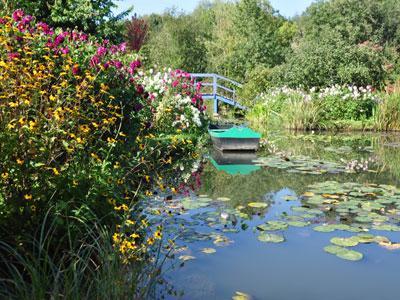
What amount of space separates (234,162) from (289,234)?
4.39 m

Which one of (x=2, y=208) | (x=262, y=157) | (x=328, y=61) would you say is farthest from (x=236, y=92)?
(x=2, y=208)

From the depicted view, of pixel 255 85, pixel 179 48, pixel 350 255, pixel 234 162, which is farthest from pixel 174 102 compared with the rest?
pixel 179 48

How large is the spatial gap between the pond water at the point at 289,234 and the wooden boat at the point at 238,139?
1943 millimetres

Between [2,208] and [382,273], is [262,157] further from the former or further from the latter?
[2,208]

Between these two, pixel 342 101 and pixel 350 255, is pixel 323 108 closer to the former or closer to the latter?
pixel 342 101

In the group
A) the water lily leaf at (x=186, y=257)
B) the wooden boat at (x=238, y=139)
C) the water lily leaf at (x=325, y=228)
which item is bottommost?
the water lily leaf at (x=186, y=257)

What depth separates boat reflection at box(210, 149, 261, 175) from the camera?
7.80 m

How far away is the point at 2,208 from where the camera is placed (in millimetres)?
2881

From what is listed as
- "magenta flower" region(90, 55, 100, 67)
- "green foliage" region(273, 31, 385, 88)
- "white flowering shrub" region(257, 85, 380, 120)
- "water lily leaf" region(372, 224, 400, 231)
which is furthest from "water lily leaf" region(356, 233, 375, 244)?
"green foliage" region(273, 31, 385, 88)

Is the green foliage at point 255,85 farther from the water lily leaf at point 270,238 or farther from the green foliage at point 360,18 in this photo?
the water lily leaf at point 270,238

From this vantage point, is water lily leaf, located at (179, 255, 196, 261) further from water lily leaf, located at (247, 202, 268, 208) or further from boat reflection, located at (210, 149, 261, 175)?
boat reflection, located at (210, 149, 261, 175)

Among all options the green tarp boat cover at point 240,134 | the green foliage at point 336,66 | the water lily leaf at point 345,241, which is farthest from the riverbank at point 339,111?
the water lily leaf at point 345,241

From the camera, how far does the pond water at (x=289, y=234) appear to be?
10.9ft

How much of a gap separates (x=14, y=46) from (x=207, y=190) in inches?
126
